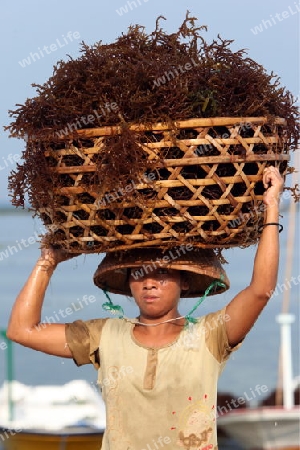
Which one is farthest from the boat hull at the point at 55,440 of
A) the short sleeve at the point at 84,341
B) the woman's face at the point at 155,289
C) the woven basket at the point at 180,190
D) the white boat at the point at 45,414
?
the woven basket at the point at 180,190

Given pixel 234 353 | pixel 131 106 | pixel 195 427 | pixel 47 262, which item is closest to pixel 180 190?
pixel 131 106

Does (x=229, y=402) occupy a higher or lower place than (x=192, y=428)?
higher

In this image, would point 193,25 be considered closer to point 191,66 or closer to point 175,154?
point 191,66

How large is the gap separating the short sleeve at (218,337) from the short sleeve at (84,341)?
1.13ft

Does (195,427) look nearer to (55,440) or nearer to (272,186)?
(272,186)

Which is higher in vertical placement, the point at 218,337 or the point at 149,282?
the point at 149,282

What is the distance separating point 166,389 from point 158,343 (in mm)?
162

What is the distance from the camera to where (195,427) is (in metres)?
3.20

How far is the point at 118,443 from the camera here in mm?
3242

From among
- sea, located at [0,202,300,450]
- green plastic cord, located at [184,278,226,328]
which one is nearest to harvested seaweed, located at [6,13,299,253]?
green plastic cord, located at [184,278,226,328]

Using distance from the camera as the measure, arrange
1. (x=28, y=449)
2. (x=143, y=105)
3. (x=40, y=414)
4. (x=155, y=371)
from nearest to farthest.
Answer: (x=143, y=105)
(x=155, y=371)
(x=28, y=449)
(x=40, y=414)

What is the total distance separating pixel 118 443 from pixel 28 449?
410cm

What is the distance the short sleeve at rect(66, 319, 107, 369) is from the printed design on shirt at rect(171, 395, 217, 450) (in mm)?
341

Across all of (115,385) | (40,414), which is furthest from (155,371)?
(40,414)
